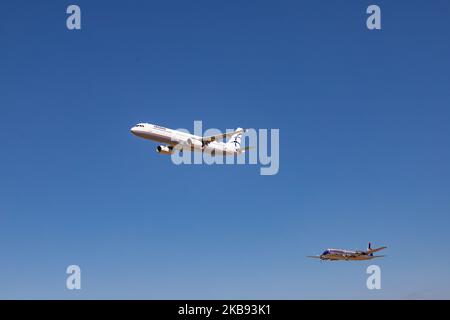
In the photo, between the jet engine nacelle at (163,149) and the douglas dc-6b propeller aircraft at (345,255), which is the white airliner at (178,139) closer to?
the jet engine nacelle at (163,149)

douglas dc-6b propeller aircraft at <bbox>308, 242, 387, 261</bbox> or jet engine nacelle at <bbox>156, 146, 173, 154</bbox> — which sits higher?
jet engine nacelle at <bbox>156, 146, 173, 154</bbox>

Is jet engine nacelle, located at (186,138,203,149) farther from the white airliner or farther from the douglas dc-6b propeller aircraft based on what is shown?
the douglas dc-6b propeller aircraft

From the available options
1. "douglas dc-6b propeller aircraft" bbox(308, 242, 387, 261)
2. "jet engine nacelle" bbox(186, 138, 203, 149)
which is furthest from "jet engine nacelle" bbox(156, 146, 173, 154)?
"douglas dc-6b propeller aircraft" bbox(308, 242, 387, 261)

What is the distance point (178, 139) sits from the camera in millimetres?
131125

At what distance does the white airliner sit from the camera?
128125 mm

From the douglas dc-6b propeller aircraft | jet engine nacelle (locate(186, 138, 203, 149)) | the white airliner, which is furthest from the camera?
the douglas dc-6b propeller aircraft

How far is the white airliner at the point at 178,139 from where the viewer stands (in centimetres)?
12812

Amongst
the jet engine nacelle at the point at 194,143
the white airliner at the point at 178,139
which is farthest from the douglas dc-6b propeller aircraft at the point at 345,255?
the jet engine nacelle at the point at 194,143

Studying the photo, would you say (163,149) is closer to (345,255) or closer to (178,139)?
(178,139)

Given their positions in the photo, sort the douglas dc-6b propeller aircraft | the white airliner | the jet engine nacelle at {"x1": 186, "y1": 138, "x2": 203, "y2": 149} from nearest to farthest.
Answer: the white airliner
the jet engine nacelle at {"x1": 186, "y1": 138, "x2": 203, "y2": 149}
the douglas dc-6b propeller aircraft
